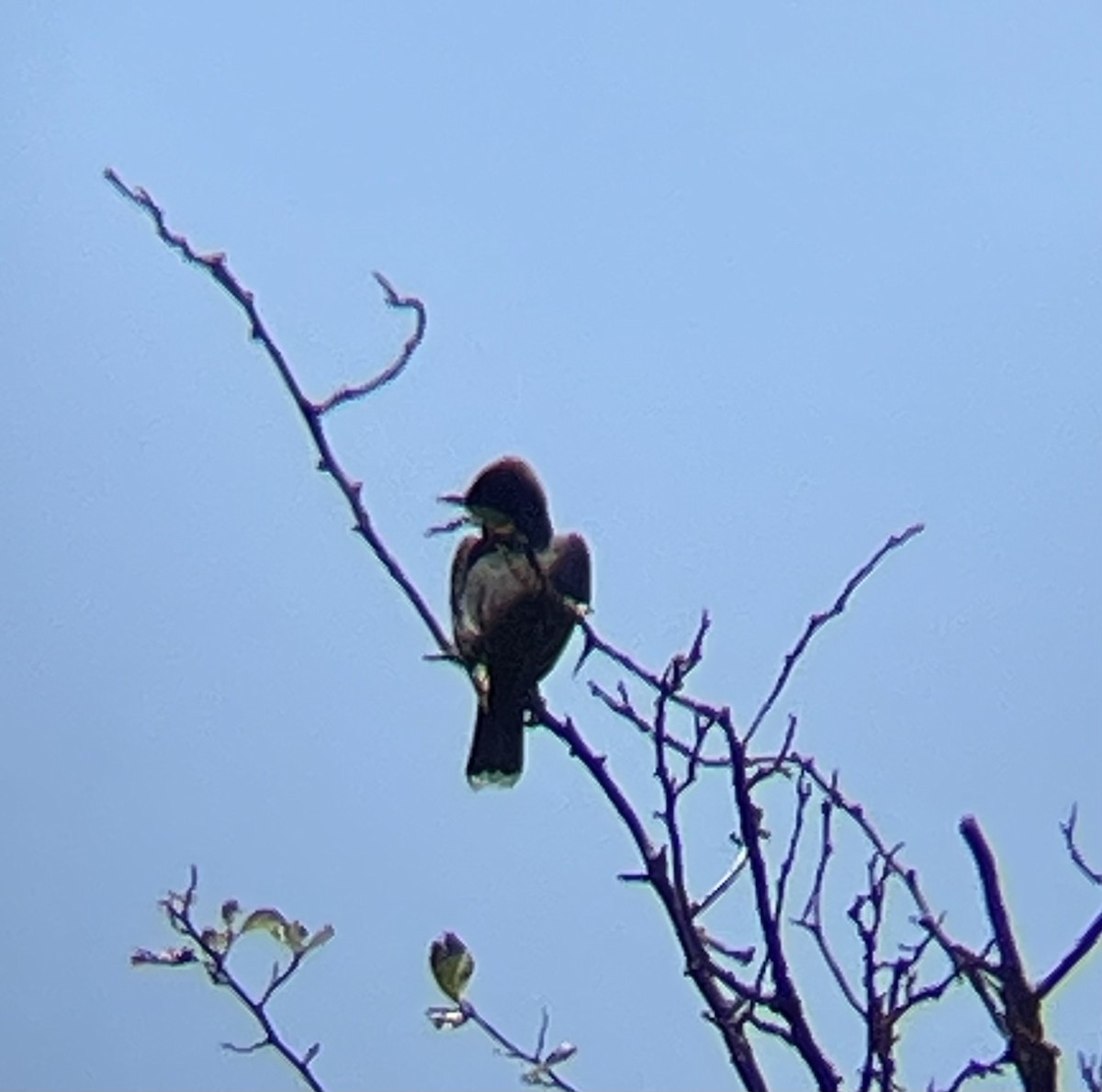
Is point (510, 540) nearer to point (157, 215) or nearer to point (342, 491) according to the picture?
point (342, 491)

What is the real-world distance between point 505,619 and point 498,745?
35cm

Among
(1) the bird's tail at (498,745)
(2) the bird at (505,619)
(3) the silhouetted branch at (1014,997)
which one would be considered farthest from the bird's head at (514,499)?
(3) the silhouetted branch at (1014,997)

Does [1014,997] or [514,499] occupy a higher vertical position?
[514,499]

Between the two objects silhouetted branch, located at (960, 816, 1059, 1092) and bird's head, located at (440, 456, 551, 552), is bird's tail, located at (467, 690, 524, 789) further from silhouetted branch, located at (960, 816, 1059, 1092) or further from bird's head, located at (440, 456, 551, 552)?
silhouetted branch, located at (960, 816, 1059, 1092)

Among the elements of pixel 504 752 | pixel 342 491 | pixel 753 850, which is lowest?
pixel 753 850

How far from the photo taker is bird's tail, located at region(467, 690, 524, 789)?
479 cm

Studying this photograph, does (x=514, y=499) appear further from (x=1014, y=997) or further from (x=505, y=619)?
(x=1014, y=997)

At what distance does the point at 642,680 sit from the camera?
2.67 meters

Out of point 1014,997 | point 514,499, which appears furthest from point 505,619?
point 1014,997

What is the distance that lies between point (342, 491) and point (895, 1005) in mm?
1174

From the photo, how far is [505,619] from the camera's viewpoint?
4652 mm

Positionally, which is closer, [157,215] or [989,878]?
[989,878]

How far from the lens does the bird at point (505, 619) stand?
458 centimetres

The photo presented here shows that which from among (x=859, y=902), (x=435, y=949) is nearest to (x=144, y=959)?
(x=435, y=949)
